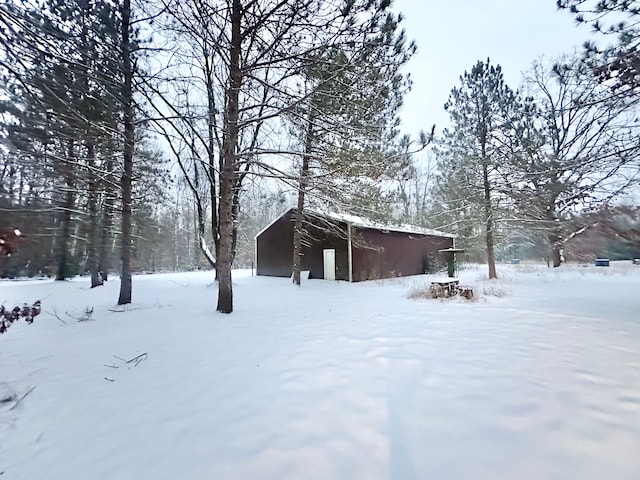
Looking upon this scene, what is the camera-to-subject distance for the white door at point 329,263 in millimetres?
13047

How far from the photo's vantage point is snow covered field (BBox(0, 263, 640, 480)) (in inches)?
70.8

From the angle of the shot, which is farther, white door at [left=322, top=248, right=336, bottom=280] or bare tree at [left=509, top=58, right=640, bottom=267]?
white door at [left=322, top=248, right=336, bottom=280]

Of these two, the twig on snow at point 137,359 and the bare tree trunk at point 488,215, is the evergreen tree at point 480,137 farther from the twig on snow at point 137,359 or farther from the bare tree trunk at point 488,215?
the twig on snow at point 137,359

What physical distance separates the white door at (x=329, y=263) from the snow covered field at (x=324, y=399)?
7790 millimetres

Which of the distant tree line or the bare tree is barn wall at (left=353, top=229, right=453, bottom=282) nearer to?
the distant tree line

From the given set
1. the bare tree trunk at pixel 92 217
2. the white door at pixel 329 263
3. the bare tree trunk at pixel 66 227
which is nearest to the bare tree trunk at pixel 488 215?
the white door at pixel 329 263

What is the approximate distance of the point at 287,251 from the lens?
1434 cm

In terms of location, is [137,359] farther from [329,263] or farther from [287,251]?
[287,251]

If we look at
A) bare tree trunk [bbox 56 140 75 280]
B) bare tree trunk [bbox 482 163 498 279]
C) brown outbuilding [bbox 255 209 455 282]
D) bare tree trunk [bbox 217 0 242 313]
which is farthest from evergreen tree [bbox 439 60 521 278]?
bare tree trunk [bbox 56 140 75 280]

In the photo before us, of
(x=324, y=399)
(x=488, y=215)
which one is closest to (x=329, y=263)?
(x=488, y=215)

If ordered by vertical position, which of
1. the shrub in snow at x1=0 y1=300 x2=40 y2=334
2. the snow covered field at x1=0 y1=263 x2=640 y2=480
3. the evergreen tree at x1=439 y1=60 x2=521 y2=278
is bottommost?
the snow covered field at x1=0 y1=263 x2=640 y2=480

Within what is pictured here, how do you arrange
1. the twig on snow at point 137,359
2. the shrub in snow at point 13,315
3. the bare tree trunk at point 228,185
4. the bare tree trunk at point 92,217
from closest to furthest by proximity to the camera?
the shrub in snow at point 13,315, the twig on snow at point 137,359, the bare tree trunk at point 92,217, the bare tree trunk at point 228,185

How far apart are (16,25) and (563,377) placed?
5.68m

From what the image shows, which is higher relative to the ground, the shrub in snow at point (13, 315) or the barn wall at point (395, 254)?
the barn wall at point (395, 254)
